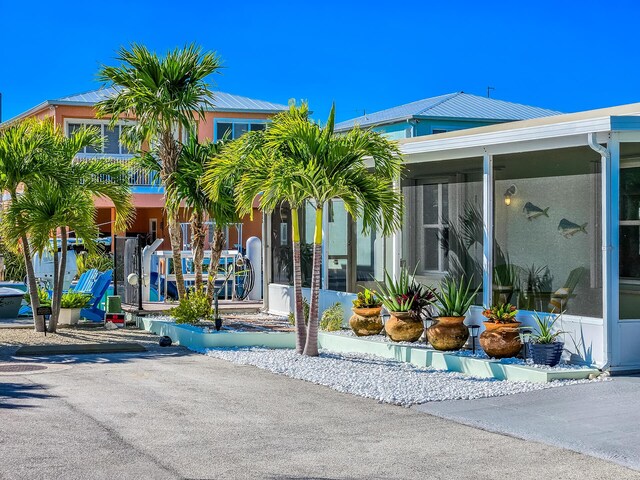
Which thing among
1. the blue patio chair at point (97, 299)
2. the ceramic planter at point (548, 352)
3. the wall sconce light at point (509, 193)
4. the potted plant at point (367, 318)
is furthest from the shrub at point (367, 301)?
the blue patio chair at point (97, 299)

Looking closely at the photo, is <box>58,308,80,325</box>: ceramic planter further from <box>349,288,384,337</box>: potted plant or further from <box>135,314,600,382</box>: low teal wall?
<box>349,288,384,337</box>: potted plant

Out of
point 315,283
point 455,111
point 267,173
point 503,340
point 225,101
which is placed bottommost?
point 503,340

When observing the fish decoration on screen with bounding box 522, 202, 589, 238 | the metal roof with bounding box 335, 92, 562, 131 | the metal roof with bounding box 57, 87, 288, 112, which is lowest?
the fish decoration on screen with bounding box 522, 202, 589, 238

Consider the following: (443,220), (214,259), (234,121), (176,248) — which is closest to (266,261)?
(214,259)

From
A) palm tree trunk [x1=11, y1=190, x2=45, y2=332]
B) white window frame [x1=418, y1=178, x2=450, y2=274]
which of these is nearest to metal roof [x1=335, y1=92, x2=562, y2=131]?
white window frame [x1=418, y1=178, x2=450, y2=274]

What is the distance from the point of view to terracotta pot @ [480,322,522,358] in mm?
10844

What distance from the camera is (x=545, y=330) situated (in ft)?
34.6

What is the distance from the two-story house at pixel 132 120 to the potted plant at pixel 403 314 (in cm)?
1934

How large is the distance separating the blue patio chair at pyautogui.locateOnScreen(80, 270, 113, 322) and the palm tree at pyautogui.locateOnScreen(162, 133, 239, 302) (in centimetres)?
181

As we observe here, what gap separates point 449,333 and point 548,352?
60.2 inches

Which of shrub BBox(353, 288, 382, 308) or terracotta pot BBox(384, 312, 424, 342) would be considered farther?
shrub BBox(353, 288, 382, 308)

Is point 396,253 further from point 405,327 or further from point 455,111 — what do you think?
point 455,111

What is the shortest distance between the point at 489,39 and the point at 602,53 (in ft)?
14.4

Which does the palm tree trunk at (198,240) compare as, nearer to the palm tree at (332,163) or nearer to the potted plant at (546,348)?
the palm tree at (332,163)
